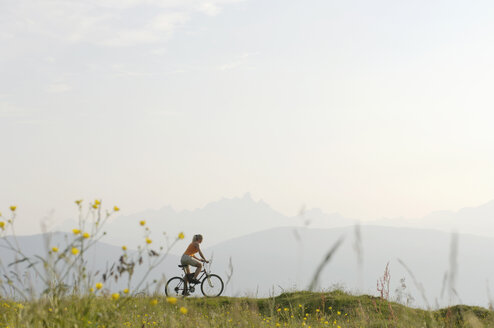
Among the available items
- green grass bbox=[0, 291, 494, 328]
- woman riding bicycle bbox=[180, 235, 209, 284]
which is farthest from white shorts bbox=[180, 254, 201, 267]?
green grass bbox=[0, 291, 494, 328]

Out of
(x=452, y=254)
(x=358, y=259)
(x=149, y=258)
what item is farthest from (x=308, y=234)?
(x=149, y=258)

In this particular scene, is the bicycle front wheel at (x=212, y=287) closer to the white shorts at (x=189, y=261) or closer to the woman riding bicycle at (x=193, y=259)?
the woman riding bicycle at (x=193, y=259)

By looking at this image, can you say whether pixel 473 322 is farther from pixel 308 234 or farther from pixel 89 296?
pixel 89 296

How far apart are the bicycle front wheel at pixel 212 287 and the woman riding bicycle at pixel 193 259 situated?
29 centimetres

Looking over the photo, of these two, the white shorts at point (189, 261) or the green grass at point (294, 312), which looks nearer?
the green grass at point (294, 312)

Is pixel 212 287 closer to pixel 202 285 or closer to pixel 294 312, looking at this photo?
pixel 202 285

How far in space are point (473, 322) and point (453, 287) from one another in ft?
1.62

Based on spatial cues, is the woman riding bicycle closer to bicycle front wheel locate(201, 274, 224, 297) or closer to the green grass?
bicycle front wheel locate(201, 274, 224, 297)

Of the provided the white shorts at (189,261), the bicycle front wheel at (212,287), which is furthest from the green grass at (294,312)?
the white shorts at (189,261)

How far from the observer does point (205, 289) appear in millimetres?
16609

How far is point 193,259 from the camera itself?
16.3 m

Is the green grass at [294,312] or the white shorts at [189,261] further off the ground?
the white shorts at [189,261]

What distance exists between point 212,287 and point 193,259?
1119 millimetres

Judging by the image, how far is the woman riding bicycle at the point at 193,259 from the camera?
15.8 metres
